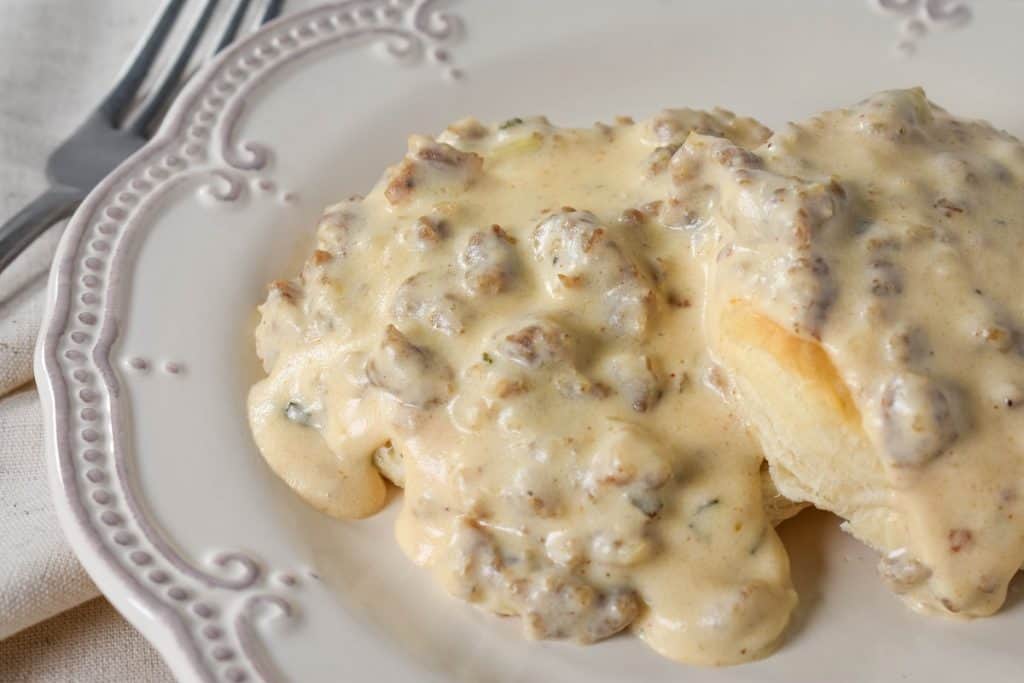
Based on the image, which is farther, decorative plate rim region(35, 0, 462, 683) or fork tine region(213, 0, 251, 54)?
fork tine region(213, 0, 251, 54)

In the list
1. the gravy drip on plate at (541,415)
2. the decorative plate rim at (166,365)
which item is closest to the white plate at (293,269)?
the decorative plate rim at (166,365)

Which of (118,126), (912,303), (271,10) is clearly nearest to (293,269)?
(118,126)

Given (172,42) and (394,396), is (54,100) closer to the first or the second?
(172,42)

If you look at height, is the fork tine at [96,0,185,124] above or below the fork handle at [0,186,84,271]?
above

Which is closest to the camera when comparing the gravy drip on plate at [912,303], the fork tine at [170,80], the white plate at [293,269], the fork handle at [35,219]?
the gravy drip on plate at [912,303]

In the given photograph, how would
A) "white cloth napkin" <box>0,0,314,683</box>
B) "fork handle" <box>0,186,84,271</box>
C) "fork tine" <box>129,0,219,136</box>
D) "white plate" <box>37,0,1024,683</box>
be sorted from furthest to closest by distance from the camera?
"fork tine" <box>129,0,219,136</box> → "fork handle" <box>0,186,84,271</box> → "white cloth napkin" <box>0,0,314,683</box> → "white plate" <box>37,0,1024,683</box>

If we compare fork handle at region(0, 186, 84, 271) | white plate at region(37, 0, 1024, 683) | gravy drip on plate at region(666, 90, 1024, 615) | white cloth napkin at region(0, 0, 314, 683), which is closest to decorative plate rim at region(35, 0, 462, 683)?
white plate at region(37, 0, 1024, 683)

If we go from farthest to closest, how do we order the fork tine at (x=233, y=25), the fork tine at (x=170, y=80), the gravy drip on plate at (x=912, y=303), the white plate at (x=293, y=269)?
the fork tine at (x=233, y=25)
the fork tine at (x=170, y=80)
the white plate at (x=293, y=269)
the gravy drip on plate at (x=912, y=303)

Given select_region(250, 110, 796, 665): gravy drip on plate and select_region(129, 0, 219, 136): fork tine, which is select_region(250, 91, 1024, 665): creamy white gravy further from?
select_region(129, 0, 219, 136): fork tine

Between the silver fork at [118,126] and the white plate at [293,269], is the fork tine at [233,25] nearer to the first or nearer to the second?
the silver fork at [118,126]
